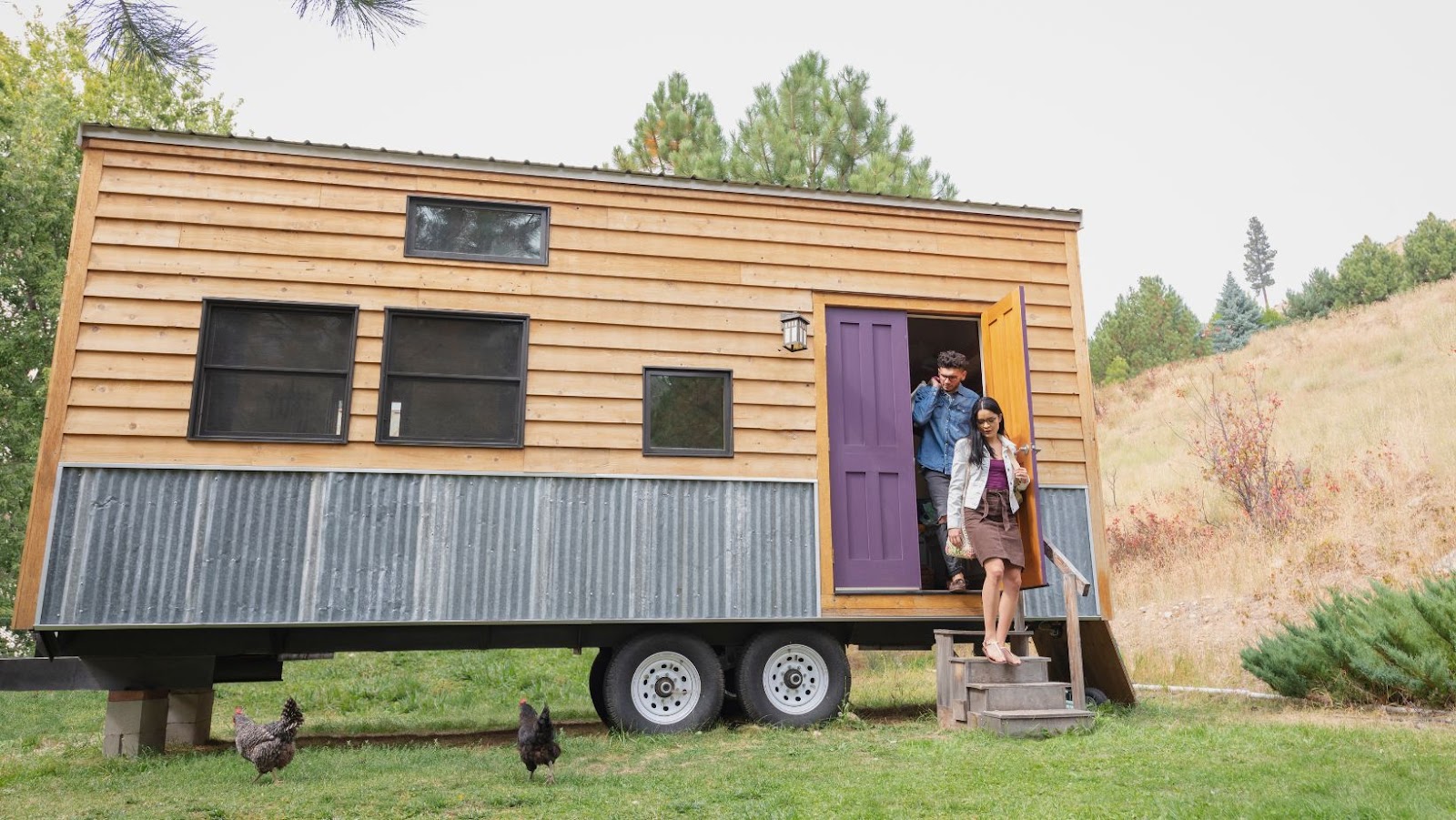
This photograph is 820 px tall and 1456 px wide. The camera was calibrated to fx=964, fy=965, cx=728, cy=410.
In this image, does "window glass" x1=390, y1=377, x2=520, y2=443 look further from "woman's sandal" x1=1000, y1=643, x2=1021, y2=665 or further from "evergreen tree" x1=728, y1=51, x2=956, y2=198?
"evergreen tree" x1=728, y1=51, x2=956, y2=198

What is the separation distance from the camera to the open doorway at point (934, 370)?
8055 mm

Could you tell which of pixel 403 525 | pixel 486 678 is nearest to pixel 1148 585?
pixel 486 678

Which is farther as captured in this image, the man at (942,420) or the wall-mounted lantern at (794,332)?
the man at (942,420)

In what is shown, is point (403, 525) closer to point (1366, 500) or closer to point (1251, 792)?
point (1251, 792)

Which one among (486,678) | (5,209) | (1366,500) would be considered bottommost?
(486,678)

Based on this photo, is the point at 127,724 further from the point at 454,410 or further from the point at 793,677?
the point at 793,677

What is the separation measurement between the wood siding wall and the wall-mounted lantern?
13 cm

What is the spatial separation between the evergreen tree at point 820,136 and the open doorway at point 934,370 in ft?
26.7

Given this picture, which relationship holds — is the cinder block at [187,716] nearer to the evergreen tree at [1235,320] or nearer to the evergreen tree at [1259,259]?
the evergreen tree at [1235,320]

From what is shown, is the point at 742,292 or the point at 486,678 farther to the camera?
the point at 486,678

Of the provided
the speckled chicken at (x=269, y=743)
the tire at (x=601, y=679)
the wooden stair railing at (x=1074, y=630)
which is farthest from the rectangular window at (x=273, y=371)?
the wooden stair railing at (x=1074, y=630)

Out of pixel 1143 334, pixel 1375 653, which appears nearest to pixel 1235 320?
pixel 1143 334

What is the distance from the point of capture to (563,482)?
22.7 feet

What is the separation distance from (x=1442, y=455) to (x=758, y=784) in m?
15.5
